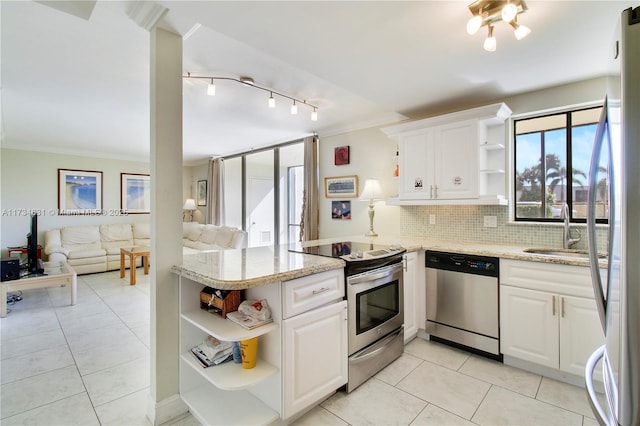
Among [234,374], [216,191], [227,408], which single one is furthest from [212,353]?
[216,191]

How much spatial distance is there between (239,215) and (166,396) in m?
5.13

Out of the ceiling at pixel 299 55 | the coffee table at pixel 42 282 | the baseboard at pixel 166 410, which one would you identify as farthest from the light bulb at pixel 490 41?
the coffee table at pixel 42 282

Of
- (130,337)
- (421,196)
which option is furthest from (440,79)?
(130,337)

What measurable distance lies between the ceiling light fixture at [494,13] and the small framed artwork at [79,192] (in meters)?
7.31

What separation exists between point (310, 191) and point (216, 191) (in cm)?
317

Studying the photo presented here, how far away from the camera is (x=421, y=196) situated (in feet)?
10.2

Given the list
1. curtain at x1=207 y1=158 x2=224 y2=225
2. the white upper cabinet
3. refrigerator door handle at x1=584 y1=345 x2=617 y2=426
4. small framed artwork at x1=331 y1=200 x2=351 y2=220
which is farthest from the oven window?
curtain at x1=207 y1=158 x2=224 y2=225

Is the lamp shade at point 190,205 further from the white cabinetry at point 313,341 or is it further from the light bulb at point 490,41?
the light bulb at point 490,41

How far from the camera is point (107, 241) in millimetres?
6234

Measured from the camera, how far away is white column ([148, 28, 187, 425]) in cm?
176

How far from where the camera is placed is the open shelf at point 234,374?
157 cm

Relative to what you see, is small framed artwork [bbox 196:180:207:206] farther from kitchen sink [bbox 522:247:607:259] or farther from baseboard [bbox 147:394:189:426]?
kitchen sink [bbox 522:247:607:259]

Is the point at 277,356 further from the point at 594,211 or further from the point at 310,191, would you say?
the point at 310,191

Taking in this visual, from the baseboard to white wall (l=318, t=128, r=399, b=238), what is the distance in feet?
9.08
